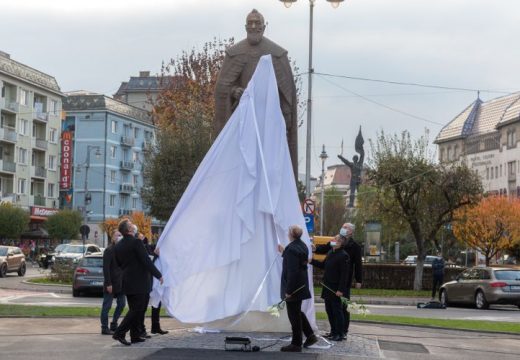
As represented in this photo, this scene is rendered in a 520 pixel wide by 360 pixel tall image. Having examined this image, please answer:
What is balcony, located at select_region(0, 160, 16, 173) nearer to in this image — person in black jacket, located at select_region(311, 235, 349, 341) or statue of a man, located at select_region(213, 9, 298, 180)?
statue of a man, located at select_region(213, 9, 298, 180)

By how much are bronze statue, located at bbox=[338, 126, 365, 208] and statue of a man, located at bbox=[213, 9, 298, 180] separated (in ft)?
227

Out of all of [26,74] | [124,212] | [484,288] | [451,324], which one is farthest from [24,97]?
[451,324]

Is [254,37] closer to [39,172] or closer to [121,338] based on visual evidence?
[121,338]

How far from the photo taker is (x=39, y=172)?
9000 cm

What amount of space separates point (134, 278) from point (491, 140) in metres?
120

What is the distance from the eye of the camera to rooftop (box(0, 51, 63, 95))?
81.6 metres

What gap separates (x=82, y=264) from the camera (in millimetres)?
32125

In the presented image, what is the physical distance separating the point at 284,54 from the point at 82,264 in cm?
1728

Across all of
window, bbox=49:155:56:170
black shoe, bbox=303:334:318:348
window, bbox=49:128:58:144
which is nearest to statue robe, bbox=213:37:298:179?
black shoe, bbox=303:334:318:348

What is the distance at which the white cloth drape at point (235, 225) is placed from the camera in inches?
575

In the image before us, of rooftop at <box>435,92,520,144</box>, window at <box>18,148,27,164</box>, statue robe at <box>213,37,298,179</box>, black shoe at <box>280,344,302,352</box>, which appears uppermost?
rooftop at <box>435,92,520,144</box>

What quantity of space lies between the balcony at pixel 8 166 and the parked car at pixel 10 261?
34.5 m

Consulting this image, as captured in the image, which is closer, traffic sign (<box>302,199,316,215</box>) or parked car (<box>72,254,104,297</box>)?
parked car (<box>72,254,104,297</box>)

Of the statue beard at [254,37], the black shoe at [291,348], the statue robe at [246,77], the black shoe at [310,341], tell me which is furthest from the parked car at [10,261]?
the black shoe at [291,348]
